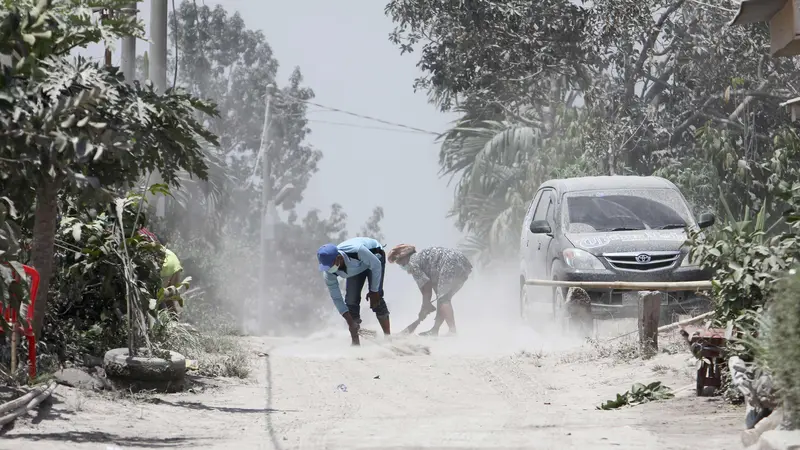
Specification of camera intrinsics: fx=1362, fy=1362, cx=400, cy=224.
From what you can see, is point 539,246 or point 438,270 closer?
point 539,246

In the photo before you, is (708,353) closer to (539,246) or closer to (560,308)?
(560,308)

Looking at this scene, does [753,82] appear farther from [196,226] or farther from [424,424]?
[424,424]

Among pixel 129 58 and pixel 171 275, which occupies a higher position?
pixel 129 58

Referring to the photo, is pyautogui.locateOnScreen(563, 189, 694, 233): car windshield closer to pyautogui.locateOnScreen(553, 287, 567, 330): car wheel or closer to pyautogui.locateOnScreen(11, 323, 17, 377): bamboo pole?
pyautogui.locateOnScreen(553, 287, 567, 330): car wheel

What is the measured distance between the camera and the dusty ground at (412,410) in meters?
8.81

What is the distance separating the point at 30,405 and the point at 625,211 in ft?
30.4

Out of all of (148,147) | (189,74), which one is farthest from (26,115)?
(189,74)

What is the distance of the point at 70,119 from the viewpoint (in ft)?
29.7

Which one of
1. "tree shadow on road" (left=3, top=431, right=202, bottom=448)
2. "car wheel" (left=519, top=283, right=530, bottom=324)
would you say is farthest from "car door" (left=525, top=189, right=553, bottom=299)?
"tree shadow on road" (left=3, top=431, right=202, bottom=448)

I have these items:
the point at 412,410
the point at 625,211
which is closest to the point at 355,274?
the point at 625,211

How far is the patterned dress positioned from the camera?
19609 millimetres

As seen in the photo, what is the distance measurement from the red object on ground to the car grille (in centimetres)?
537

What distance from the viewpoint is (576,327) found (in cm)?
1600

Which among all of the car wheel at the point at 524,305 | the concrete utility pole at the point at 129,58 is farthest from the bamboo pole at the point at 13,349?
the car wheel at the point at 524,305
